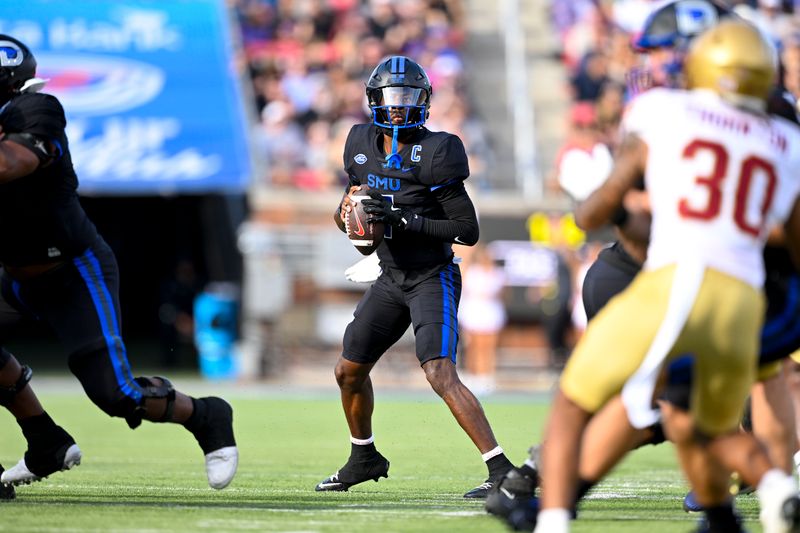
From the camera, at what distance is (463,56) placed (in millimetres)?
20547

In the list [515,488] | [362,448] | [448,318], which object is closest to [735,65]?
[515,488]

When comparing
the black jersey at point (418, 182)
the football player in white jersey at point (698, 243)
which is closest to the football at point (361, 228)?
the black jersey at point (418, 182)

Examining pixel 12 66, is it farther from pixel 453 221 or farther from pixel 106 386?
pixel 453 221

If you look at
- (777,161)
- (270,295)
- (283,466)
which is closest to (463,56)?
(270,295)

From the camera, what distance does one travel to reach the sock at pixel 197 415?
621 centimetres

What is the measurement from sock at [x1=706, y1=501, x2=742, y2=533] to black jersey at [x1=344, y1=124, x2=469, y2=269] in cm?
249

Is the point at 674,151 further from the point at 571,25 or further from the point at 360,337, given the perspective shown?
the point at 571,25

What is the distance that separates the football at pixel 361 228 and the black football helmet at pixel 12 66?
1.66 m

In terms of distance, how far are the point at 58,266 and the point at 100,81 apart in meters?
10.8

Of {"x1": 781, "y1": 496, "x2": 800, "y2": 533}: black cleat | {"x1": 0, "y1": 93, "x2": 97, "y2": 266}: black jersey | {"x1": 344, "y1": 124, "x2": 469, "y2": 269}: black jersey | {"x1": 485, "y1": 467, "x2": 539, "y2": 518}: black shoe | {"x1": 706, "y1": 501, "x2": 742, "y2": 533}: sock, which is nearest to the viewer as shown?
{"x1": 781, "y1": 496, "x2": 800, "y2": 533}: black cleat

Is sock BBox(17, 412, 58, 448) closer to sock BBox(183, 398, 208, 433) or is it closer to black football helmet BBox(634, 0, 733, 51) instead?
sock BBox(183, 398, 208, 433)

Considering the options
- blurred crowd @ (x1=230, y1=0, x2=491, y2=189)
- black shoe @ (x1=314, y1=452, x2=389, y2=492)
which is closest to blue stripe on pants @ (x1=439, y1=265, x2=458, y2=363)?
black shoe @ (x1=314, y1=452, x2=389, y2=492)

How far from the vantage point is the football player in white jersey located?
3928mm

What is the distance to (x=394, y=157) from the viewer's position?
680cm
